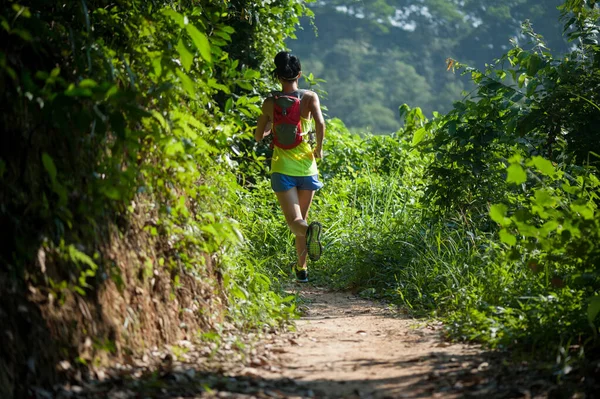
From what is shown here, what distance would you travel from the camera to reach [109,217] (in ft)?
12.0

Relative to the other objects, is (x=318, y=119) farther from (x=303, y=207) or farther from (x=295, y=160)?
(x=303, y=207)

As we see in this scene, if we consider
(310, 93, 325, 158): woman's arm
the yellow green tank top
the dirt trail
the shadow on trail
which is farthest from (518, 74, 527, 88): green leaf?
the shadow on trail

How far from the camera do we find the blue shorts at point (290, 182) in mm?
6404

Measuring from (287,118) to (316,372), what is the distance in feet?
9.37

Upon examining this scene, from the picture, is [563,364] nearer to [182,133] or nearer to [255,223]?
[182,133]

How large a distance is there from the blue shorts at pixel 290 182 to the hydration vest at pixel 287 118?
0.29 metres

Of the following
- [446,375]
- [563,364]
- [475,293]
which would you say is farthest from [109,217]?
[475,293]

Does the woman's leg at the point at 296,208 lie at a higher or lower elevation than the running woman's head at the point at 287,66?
lower

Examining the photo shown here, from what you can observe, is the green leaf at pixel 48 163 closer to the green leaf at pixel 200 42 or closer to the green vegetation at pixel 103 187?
the green vegetation at pixel 103 187

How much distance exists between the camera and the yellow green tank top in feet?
20.9

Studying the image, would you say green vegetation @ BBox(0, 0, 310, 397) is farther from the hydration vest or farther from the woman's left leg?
the woman's left leg

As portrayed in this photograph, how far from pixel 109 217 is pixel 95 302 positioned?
46 centimetres

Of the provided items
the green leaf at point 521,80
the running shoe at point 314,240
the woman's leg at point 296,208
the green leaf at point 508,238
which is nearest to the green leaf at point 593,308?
the green leaf at point 508,238

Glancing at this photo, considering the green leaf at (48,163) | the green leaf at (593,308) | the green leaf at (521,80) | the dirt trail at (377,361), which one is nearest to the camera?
the green leaf at (48,163)
